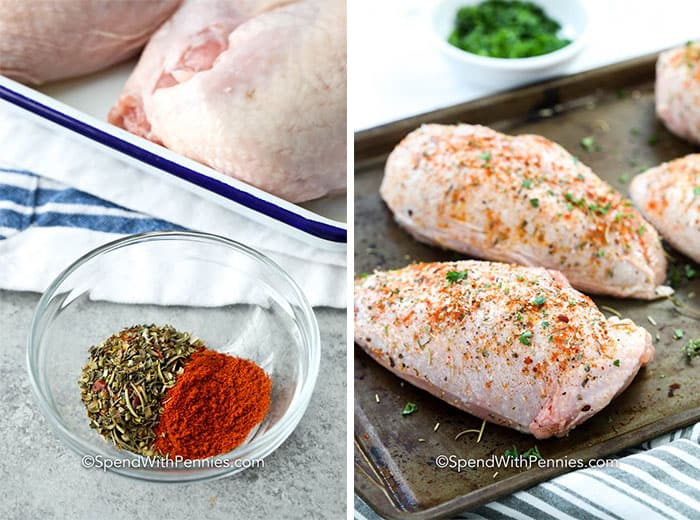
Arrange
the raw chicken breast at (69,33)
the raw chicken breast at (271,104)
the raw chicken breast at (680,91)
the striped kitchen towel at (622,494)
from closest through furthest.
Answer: the striped kitchen towel at (622,494)
the raw chicken breast at (271,104)
the raw chicken breast at (69,33)
the raw chicken breast at (680,91)

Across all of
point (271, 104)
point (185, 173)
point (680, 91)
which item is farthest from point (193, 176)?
point (680, 91)

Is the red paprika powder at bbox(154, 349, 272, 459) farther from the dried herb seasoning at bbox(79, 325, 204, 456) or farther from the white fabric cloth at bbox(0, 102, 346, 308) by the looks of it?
the white fabric cloth at bbox(0, 102, 346, 308)

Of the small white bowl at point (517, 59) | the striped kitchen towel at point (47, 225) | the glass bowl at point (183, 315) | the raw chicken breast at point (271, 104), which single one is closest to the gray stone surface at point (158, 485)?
the glass bowl at point (183, 315)

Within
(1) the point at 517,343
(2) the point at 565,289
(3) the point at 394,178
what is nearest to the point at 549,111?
(3) the point at 394,178

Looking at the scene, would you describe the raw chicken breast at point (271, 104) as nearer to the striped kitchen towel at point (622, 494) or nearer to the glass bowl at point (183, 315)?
the glass bowl at point (183, 315)

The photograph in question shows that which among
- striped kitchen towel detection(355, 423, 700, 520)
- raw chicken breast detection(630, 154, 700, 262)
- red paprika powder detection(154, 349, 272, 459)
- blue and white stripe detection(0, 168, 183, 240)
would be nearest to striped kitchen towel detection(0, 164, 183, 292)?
blue and white stripe detection(0, 168, 183, 240)

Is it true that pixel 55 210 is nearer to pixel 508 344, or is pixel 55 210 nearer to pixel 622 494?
pixel 508 344
